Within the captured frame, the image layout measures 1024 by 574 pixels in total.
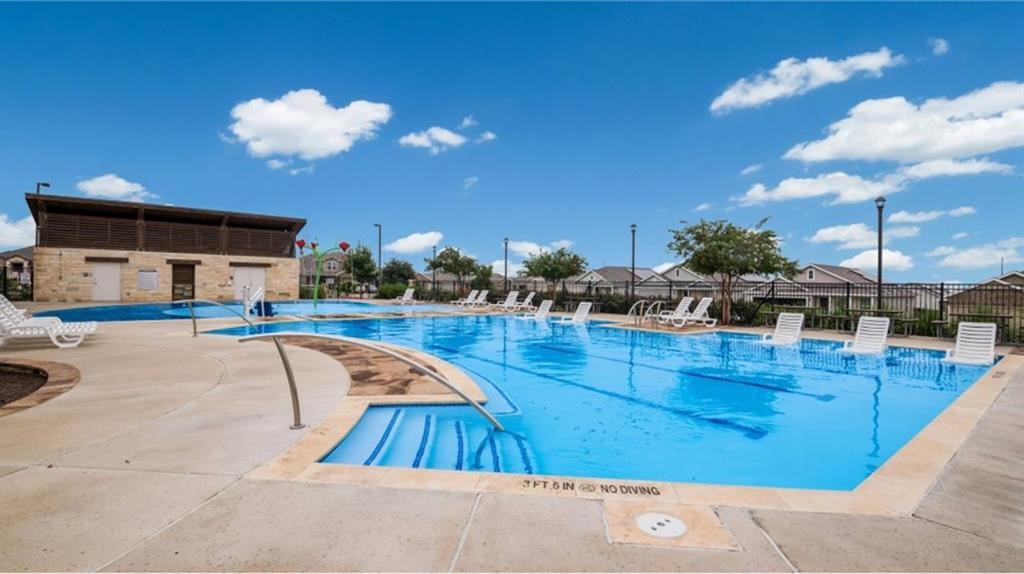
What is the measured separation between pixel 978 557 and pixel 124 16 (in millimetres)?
19580

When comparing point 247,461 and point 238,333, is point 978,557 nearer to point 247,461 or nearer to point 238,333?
point 247,461

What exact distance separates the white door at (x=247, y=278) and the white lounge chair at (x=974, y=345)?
3481 cm

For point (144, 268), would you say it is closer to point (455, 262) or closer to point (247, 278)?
point (247, 278)

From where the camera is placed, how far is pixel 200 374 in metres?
6.51

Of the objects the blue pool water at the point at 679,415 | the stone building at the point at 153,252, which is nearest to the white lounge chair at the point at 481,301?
the stone building at the point at 153,252

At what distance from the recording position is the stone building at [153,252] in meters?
26.7

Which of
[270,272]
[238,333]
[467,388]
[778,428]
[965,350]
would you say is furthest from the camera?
[270,272]

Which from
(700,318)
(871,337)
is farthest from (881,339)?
A: (700,318)

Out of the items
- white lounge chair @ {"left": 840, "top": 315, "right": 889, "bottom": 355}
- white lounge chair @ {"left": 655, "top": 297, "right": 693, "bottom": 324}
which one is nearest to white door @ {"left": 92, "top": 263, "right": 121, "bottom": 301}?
white lounge chair @ {"left": 655, "top": 297, "right": 693, "bottom": 324}

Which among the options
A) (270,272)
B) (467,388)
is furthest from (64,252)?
(467,388)

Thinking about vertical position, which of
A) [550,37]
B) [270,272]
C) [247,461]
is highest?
[550,37]

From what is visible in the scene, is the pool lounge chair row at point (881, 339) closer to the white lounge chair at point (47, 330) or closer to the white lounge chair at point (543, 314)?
the white lounge chair at point (543, 314)

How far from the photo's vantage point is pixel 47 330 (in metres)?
8.49

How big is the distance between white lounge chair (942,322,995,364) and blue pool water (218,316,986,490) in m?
0.34
